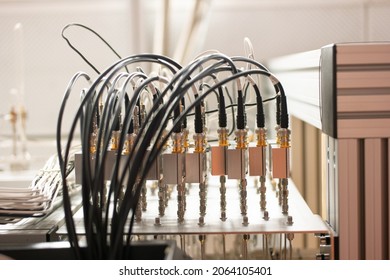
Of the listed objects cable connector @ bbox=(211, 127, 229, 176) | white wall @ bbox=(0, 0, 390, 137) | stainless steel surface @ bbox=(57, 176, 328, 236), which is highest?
white wall @ bbox=(0, 0, 390, 137)

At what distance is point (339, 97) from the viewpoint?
85 centimetres

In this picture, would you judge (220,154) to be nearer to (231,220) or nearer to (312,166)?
(231,220)

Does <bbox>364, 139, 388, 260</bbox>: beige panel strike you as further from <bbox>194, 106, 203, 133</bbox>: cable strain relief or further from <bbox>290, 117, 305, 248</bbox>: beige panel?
<bbox>290, 117, 305, 248</bbox>: beige panel

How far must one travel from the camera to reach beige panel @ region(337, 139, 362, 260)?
33.9 inches

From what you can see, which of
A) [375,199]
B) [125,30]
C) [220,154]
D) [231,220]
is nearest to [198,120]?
[220,154]

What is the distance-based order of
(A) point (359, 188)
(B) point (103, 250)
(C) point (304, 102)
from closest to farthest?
1. (B) point (103, 250)
2. (A) point (359, 188)
3. (C) point (304, 102)

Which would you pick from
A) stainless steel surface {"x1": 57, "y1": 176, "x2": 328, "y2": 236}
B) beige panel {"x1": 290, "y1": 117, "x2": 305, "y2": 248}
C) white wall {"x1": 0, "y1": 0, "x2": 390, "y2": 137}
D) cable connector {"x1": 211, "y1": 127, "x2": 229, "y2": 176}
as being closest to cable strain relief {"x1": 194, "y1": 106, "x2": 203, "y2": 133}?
cable connector {"x1": 211, "y1": 127, "x2": 229, "y2": 176}

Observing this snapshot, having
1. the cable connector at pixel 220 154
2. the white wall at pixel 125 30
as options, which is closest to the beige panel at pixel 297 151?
the white wall at pixel 125 30

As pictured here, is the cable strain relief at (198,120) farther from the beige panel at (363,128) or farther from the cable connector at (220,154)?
the beige panel at (363,128)

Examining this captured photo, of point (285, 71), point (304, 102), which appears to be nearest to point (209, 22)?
point (285, 71)

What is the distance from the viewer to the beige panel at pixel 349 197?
0.86 meters

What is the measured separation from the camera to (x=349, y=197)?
34.2 inches
